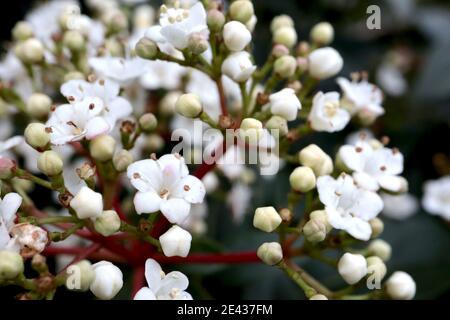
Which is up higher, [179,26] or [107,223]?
[179,26]

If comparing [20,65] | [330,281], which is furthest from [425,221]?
[20,65]

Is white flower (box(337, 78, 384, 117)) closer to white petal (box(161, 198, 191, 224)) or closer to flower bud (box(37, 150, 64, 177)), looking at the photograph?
white petal (box(161, 198, 191, 224))

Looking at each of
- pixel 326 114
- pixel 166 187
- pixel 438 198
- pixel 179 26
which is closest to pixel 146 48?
pixel 179 26

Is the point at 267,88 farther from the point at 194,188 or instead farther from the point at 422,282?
the point at 422,282

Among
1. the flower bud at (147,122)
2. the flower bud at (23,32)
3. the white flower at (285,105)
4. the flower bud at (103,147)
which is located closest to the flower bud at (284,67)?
the white flower at (285,105)

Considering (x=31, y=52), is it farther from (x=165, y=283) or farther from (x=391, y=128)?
(x=391, y=128)

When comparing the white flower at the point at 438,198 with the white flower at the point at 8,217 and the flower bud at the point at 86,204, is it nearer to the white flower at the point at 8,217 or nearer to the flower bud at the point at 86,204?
the flower bud at the point at 86,204

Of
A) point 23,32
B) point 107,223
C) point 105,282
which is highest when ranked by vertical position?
point 23,32
